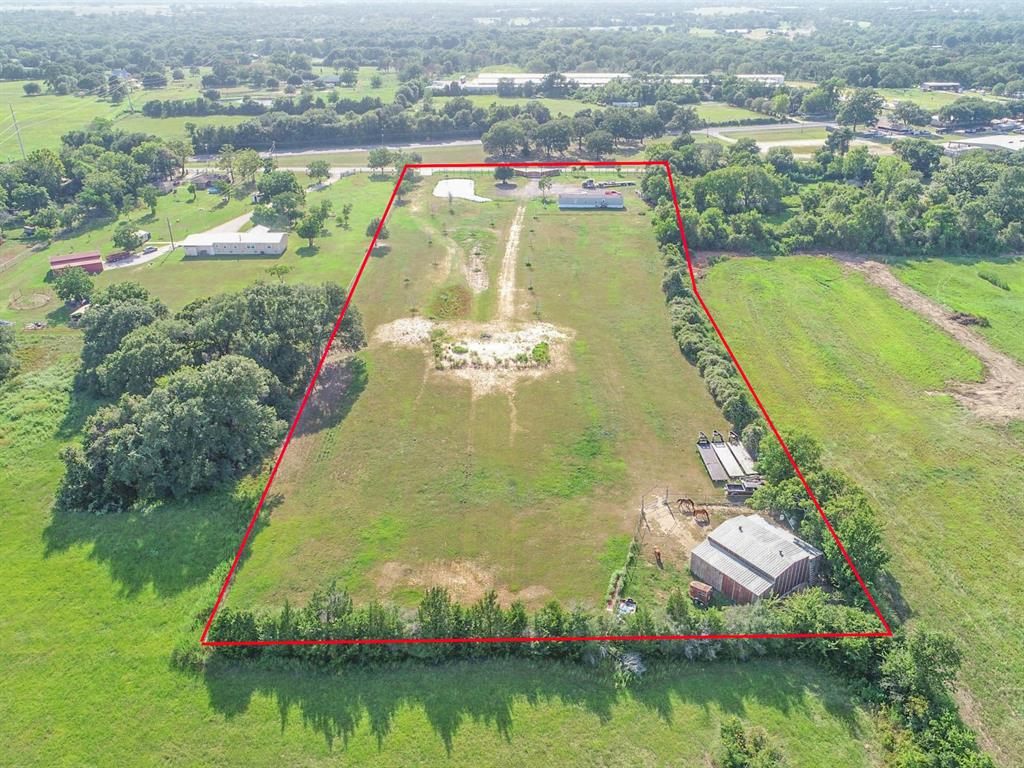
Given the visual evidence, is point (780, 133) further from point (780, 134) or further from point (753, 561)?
point (753, 561)

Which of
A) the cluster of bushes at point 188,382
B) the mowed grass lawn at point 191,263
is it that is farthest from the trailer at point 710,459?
the mowed grass lawn at point 191,263

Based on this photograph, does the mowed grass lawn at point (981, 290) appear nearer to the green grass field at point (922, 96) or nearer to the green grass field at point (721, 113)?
the green grass field at point (721, 113)

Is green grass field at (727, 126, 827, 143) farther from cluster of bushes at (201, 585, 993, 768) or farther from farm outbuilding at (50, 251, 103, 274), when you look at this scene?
cluster of bushes at (201, 585, 993, 768)

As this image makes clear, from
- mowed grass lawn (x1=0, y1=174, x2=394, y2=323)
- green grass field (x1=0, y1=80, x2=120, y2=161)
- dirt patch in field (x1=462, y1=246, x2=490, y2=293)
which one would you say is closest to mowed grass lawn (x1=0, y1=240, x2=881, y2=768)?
mowed grass lawn (x1=0, y1=174, x2=394, y2=323)

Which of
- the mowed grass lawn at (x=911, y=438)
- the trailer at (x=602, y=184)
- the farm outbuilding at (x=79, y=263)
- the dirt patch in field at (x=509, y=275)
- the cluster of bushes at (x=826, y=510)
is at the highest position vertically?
the cluster of bushes at (x=826, y=510)

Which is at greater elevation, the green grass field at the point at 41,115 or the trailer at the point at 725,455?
the trailer at the point at 725,455

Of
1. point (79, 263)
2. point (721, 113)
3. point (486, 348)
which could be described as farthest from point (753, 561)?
point (721, 113)
